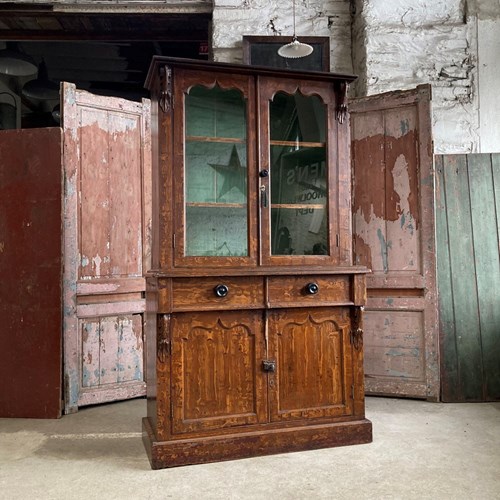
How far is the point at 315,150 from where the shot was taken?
2.88 meters

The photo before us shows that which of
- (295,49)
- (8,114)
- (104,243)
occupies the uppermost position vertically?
(8,114)

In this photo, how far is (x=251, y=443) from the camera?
259 centimetres

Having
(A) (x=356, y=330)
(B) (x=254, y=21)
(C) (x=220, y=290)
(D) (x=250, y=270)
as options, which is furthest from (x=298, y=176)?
(B) (x=254, y=21)

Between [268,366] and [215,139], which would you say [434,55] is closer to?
[215,139]

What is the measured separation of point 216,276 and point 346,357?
88 cm

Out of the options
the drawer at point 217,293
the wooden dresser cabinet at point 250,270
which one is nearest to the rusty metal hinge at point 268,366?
the wooden dresser cabinet at point 250,270

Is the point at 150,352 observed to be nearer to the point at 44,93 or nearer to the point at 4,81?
the point at 44,93

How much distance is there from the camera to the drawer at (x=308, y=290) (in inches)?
106

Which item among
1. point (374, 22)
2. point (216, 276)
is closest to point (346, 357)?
point (216, 276)

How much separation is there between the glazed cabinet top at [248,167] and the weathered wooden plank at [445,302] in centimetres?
122

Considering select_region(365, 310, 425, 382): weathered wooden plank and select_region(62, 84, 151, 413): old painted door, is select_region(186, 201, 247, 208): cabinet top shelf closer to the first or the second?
select_region(62, 84, 151, 413): old painted door

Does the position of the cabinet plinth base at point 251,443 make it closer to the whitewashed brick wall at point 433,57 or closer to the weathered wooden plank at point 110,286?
the weathered wooden plank at point 110,286

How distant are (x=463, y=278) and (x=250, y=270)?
1.91m

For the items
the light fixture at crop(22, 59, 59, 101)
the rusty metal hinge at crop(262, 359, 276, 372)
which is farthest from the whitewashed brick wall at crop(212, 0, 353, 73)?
the rusty metal hinge at crop(262, 359, 276, 372)
